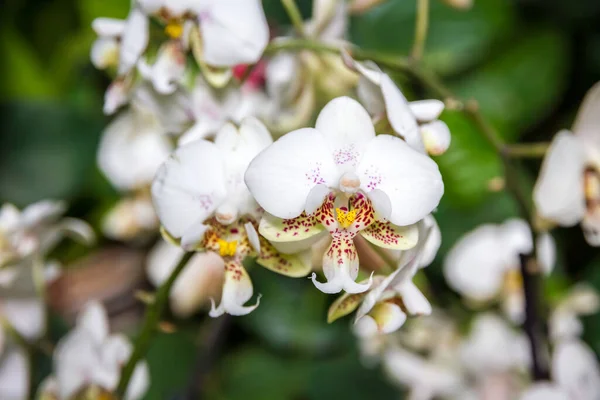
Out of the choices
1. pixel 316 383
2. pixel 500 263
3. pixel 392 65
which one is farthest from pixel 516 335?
pixel 392 65

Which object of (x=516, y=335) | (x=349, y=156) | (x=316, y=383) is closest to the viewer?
(x=349, y=156)

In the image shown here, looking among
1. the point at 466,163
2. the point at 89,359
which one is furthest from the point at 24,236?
the point at 466,163

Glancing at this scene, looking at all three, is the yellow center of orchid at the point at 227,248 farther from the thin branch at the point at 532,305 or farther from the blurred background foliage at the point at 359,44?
the blurred background foliage at the point at 359,44

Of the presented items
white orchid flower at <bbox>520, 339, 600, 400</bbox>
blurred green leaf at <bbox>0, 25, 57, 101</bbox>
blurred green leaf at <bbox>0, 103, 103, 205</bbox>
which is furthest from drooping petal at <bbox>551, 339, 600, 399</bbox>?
blurred green leaf at <bbox>0, 25, 57, 101</bbox>

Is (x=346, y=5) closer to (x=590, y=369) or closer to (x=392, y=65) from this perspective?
(x=392, y=65)

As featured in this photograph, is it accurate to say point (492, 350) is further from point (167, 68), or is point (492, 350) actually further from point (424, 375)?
point (167, 68)

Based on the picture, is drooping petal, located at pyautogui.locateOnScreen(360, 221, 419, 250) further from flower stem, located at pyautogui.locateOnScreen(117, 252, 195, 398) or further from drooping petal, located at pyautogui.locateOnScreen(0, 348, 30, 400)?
drooping petal, located at pyautogui.locateOnScreen(0, 348, 30, 400)
